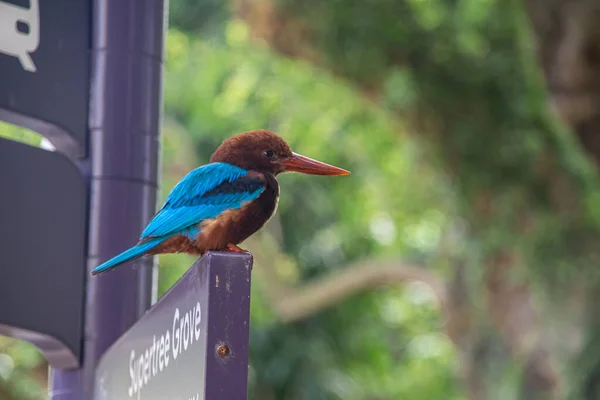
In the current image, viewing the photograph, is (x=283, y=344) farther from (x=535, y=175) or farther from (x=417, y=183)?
(x=535, y=175)

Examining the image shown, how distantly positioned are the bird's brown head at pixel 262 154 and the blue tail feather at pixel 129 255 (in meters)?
0.32

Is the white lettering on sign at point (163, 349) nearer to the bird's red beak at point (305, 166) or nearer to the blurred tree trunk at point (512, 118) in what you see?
the bird's red beak at point (305, 166)

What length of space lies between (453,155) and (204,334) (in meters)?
6.02

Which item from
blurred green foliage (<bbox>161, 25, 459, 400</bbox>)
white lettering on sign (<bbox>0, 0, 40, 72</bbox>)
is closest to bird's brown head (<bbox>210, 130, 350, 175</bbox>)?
white lettering on sign (<bbox>0, 0, 40, 72</bbox>)

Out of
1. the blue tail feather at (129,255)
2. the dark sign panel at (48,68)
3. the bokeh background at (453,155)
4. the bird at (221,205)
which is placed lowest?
the blue tail feather at (129,255)

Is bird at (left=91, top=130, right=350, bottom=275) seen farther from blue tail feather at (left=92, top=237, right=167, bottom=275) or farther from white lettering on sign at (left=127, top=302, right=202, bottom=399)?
white lettering on sign at (left=127, top=302, right=202, bottom=399)

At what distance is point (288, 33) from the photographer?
25.6 ft

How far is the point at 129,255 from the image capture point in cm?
195

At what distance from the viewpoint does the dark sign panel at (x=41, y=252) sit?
2105mm

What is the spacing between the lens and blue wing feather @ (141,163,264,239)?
207cm

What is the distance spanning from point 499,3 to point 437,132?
1.08m

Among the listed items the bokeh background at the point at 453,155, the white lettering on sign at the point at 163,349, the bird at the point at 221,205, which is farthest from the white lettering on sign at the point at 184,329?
the bokeh background at the point at 453,155

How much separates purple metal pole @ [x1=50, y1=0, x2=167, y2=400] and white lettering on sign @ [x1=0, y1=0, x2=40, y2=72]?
16 centimetres

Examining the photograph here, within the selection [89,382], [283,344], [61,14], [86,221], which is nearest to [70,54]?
[61,14]
